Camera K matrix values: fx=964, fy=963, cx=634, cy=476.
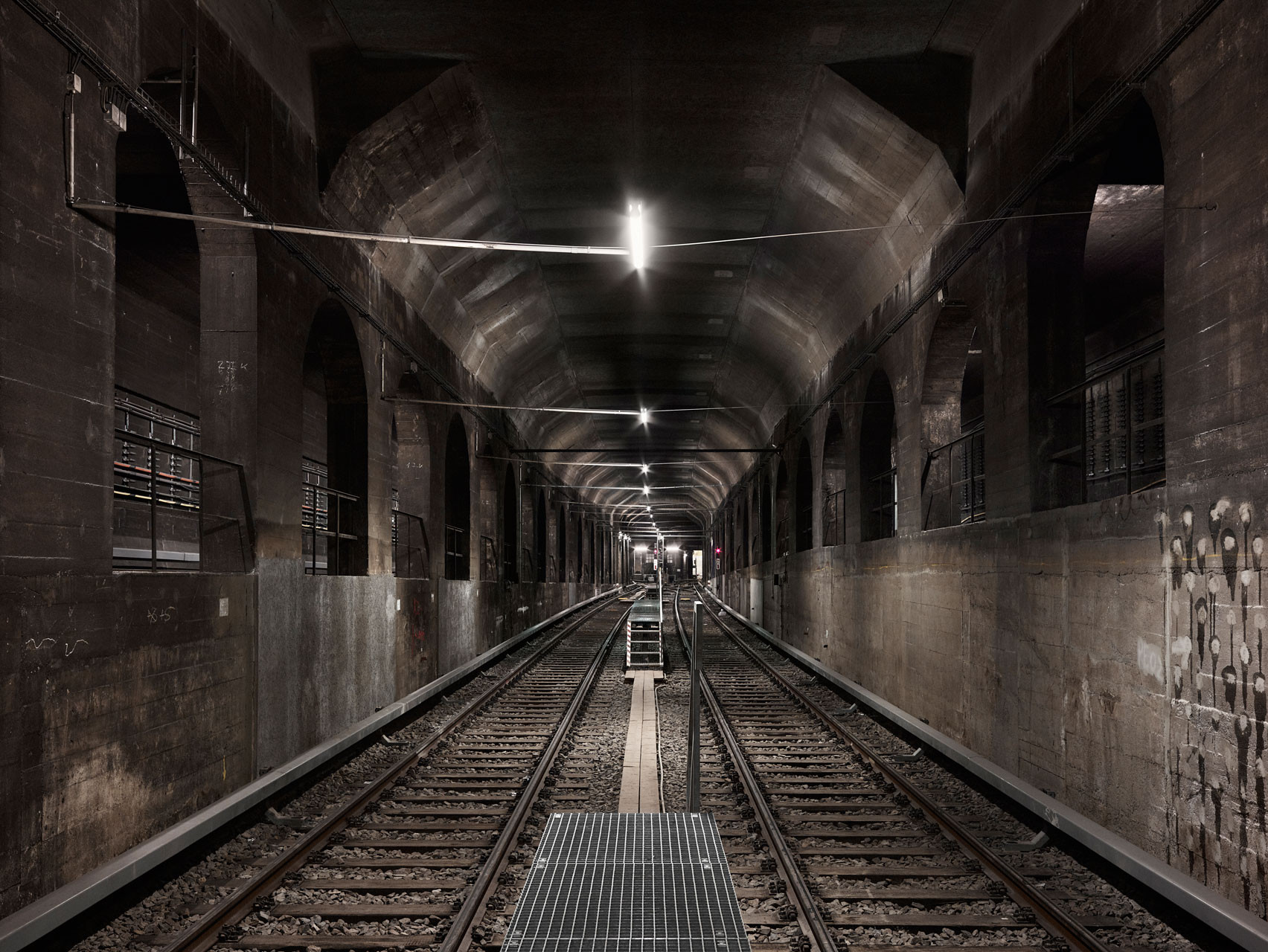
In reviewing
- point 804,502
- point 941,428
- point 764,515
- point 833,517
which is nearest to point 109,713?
point 941,428

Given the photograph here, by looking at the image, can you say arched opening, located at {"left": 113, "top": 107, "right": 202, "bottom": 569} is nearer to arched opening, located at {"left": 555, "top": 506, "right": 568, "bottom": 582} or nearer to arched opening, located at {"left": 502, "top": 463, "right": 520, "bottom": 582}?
arched opening, located at {"left": 502, "top": 463, "right": 520, "bottom": 582}

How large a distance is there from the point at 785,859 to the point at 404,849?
2.75m

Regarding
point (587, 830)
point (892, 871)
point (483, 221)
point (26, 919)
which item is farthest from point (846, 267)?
point (26, 919)

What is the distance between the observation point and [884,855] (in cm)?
683

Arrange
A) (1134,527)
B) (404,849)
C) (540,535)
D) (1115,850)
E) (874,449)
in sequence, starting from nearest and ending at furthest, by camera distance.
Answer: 1. (1115,850)
2. (1134,527)
3. (404,849)
4. (874,449)
5. (540,535)

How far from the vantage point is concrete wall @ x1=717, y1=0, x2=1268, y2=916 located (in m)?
5.32

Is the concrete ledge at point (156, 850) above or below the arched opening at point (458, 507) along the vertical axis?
below

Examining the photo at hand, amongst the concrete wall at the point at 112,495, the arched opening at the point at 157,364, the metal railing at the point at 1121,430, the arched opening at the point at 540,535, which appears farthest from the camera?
the arched opening at the point at 540,535

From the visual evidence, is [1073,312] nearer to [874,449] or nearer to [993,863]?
[993,863]

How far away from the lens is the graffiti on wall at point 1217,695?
5152mm

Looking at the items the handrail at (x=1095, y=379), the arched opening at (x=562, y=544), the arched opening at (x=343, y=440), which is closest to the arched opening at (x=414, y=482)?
the arched opening at (x=343, y=440)

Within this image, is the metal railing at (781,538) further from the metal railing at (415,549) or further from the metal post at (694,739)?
the metal post at (694,739)

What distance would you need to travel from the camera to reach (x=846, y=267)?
554 inches

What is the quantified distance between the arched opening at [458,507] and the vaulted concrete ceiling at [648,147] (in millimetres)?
1771
